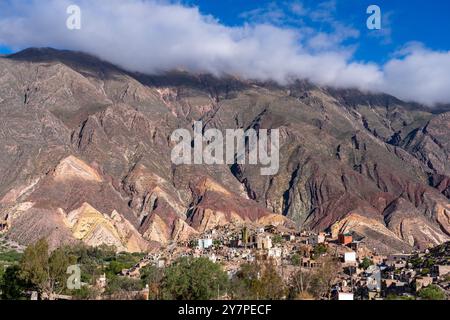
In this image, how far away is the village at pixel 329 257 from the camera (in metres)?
53.5

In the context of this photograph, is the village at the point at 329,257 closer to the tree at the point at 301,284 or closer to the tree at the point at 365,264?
the tree at the point at 365,264

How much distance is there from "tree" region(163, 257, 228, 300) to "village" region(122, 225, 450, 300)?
7737mm

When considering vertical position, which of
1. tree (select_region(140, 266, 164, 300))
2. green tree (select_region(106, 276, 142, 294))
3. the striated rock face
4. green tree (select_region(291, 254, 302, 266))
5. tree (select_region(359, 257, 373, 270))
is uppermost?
the striated rock face

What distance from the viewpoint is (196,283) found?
40844 millimetres

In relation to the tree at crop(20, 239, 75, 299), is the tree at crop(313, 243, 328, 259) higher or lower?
higher

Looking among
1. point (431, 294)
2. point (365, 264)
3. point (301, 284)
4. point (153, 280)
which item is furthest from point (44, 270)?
point (365, 264)

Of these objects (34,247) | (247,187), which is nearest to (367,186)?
(247,187)

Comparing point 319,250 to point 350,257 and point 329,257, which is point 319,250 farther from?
point 329,257

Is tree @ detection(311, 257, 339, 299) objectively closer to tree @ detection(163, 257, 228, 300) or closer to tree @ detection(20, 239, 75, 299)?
tree @ detection(163, 257, 228, 300)

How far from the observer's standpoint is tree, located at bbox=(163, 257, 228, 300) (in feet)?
131

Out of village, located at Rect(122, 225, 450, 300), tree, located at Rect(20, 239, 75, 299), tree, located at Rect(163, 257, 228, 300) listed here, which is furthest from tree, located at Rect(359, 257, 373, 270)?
tree, located at Rect(20, 239, 75, 299)
